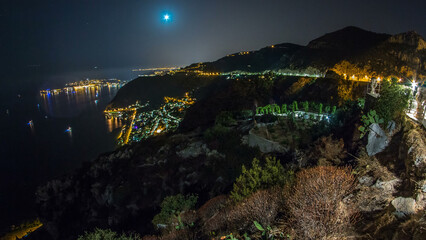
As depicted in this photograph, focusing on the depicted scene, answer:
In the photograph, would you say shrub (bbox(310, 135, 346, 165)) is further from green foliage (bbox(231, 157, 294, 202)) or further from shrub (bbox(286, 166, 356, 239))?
shrub (bbox(286, 166, 356, 239))

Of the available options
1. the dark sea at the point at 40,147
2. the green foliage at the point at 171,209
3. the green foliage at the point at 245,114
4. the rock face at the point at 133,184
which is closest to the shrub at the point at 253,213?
the green foliage at the point at 171,209

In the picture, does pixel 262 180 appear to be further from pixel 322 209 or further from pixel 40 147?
pixel 40 147

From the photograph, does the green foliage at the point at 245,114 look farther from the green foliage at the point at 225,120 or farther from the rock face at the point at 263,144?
the rock face at the point at 263,144

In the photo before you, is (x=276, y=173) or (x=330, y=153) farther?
(x=330, y=153)

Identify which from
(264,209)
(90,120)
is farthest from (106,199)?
(90,120)

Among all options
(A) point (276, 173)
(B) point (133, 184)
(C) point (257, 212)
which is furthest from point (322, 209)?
(B) point (133, 184)

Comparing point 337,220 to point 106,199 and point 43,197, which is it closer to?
point 106,199
